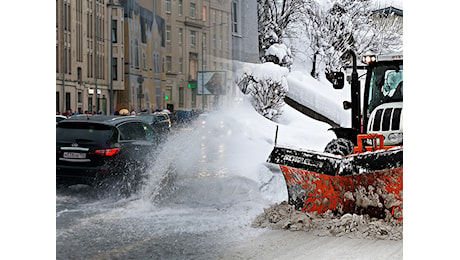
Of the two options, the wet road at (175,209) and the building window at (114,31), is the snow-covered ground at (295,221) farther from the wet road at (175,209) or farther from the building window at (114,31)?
the building window at (114,31)

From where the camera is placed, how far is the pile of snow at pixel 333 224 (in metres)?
5.00

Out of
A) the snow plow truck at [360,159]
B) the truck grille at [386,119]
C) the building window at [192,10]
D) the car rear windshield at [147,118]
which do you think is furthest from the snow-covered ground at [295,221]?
the building window at [192,10]

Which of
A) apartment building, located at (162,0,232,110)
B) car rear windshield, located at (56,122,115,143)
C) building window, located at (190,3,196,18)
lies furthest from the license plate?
building window, located at (190,3,196,18)

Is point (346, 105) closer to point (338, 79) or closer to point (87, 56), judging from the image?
point (338, 79)

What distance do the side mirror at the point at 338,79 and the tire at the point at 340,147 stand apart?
0.43 meters

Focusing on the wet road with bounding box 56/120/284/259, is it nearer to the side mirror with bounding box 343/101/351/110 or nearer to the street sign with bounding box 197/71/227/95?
the street sign with bounding box 197/71/227/95

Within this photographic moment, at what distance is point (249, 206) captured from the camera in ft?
18.2

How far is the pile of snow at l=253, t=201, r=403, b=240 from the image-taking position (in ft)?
16.4

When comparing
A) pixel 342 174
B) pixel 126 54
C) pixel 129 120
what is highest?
pixel 126 54
